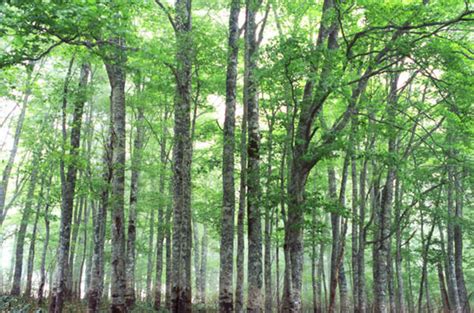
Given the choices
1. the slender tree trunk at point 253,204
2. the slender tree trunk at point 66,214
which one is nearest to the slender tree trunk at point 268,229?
the slender tree trunk at point 253,204

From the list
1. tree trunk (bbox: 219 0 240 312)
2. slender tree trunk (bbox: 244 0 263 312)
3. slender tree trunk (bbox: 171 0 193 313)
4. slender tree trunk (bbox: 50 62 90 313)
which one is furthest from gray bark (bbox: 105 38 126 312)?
slender tree trunk (bbox: 244 0 263 312)

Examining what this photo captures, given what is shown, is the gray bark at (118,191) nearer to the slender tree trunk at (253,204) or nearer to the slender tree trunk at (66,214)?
the slender tree trunk at (66,214)

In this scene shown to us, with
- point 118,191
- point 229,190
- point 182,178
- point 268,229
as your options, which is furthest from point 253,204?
point 268,229

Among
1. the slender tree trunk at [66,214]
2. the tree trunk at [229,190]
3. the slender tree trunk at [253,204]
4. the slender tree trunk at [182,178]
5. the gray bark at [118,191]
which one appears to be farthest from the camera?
the slender tree trunk at [66,214]

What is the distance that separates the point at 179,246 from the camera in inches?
440

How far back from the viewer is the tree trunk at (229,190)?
34.0 feet

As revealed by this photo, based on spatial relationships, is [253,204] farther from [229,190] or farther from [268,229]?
[268,229]

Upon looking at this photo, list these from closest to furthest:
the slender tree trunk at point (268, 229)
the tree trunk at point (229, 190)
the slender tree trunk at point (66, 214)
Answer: the tree trunk at point (229, 190) < the slender tree trunk at point (66, 214) < the slender tree trunk at point (268, 229)

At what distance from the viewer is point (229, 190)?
11070 mm

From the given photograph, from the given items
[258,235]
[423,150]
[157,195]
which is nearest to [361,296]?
[258,235]

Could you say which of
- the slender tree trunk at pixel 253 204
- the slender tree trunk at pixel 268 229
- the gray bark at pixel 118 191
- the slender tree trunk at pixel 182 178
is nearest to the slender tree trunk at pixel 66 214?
the gray bark at pixel 118 191

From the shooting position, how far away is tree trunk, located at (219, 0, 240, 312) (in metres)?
10.4

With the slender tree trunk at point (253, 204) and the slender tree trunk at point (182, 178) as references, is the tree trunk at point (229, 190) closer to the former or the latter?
the slender tree trunk at point (253, 204)

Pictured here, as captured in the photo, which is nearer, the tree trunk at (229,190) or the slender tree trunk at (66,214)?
the tree trunk at (229,190)
